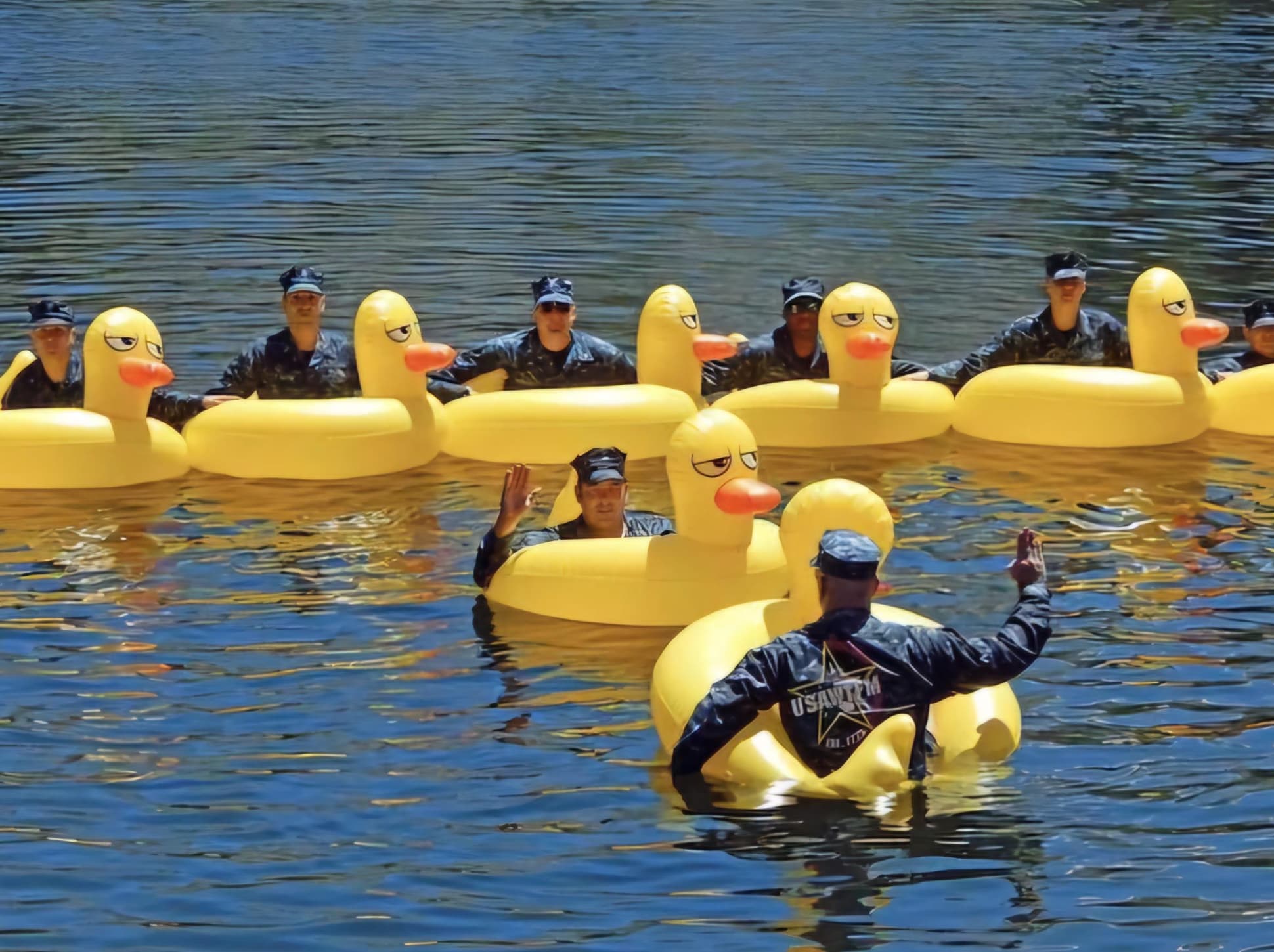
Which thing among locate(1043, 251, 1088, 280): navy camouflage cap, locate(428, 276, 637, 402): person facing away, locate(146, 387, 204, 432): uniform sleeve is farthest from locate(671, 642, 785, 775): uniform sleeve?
locate(1043, 251, 1088, 280): navy camouflage cap

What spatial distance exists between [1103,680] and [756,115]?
19448 mm

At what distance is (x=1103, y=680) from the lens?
31.4ft

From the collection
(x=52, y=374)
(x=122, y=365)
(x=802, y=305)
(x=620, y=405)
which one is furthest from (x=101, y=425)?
(x=802, y=305)

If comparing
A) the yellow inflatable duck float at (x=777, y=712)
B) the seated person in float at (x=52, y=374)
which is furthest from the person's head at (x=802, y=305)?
the yellow inflatable duck float at (x=777, y=712)

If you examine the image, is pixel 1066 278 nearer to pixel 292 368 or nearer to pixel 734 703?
pixel 292 368

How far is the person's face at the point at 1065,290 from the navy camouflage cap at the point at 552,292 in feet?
11.0

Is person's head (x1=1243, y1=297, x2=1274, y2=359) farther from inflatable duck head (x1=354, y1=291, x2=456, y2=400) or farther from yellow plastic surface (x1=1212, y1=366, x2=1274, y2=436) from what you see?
inflatable duck head (x1=354, y1=291, x2=456, y2=400)

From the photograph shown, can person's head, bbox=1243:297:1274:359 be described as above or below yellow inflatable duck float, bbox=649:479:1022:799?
above

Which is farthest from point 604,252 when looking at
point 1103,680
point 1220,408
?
point 1103,680

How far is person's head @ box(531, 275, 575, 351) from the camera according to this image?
13555 millimetres

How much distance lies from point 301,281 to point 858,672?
266 inches

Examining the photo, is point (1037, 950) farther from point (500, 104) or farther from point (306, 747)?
point (500, 104)

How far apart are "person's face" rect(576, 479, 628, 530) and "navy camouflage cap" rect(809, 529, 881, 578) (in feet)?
9.40

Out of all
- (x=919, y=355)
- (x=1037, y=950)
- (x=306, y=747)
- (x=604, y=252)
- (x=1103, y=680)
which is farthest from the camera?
(x=604, y=252)
